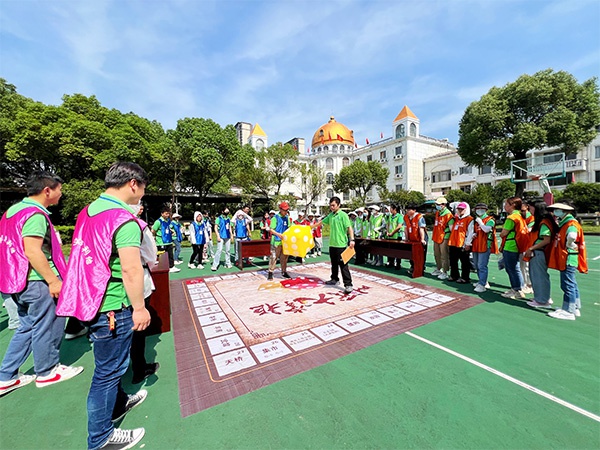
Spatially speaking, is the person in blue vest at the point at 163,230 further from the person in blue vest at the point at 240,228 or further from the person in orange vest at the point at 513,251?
the person in orange vest at the point at 513,251

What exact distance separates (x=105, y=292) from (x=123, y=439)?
1107mm

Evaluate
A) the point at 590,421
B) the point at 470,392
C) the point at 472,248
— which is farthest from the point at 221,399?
the point at 472,248

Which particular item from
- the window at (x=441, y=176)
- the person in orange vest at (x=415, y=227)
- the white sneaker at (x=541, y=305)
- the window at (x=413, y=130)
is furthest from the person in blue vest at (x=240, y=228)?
the window at (x=413, y=130)

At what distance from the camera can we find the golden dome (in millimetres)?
57406

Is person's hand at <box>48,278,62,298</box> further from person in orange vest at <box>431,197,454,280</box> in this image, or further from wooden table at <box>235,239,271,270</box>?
person in orange vest at <box>431,197,454,280</box>

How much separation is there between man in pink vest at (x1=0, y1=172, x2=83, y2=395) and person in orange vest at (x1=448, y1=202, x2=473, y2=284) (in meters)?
6.66

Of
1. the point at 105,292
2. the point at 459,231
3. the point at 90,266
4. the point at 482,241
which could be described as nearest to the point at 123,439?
the point at 105,292

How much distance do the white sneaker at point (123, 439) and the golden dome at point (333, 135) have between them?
5841 cm

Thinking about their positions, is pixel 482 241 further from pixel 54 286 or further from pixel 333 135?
pixel 333 135

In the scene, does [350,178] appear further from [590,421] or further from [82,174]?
[590,421]

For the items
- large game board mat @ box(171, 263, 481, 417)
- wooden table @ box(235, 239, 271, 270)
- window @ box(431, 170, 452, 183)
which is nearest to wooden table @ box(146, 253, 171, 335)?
large game board mat @ box(171, 263, 481, 417)

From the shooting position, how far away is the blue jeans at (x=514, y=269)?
16.3 ft

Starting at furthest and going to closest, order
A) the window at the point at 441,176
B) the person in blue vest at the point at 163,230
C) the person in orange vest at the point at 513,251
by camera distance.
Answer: the window at the point at 441,176 < the person in blue vest at the point at 163,230 < the person in orange vest at the point at 513,251

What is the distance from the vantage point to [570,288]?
12.9 ft
